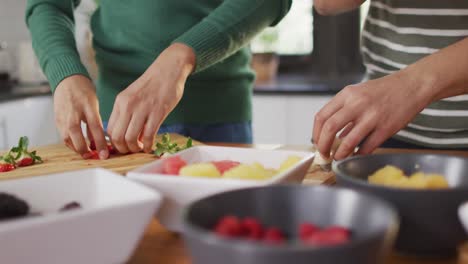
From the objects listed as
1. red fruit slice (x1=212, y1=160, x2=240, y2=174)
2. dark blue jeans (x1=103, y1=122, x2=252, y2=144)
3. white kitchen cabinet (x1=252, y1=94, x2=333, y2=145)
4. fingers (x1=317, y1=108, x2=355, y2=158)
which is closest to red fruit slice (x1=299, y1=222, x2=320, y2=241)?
red fruit slice (x1=212, y1=160, x2=240, y2=174)

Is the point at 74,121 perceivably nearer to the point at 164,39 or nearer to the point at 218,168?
the point at 164,39

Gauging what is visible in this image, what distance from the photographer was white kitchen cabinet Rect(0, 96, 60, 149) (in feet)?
8.91

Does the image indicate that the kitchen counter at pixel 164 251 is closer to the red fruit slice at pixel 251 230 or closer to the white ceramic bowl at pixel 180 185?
the white ceramic bowl at pixel 180 185

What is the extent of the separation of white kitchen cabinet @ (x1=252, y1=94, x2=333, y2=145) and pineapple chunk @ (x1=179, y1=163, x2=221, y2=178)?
6.58 feet

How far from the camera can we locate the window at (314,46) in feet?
10.8

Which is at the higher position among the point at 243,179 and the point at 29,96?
the point at 243,179

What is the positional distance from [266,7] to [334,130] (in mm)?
553

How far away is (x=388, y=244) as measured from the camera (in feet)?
2.03

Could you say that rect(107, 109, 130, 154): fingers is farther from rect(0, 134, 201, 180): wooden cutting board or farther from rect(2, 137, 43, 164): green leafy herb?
rect(2, 137, 43, 164): green leafy herb

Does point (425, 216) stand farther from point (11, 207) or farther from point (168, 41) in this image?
point (168, 41)

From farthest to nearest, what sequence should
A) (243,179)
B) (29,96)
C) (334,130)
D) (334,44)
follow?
1. (334,44)
2. (29,96)
3. (334,130)
4. (243,179)

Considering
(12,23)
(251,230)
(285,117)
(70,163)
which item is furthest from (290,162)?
(12,23)

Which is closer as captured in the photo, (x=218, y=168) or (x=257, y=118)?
(x=218, y=168)

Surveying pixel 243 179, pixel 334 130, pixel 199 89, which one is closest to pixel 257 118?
pixel 199 89
